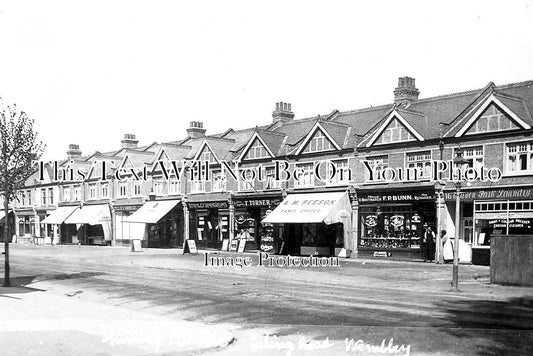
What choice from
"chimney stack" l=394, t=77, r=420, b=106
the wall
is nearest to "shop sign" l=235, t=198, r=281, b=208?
"chimney stack" l=394, t=77, r=420, b=106

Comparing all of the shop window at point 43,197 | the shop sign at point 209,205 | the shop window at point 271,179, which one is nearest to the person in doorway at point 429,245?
the shop window at point 271,179

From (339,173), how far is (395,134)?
454cm

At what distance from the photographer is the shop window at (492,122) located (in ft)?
91.5

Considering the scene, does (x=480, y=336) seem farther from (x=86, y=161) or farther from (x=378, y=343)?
(x=86, y=161)

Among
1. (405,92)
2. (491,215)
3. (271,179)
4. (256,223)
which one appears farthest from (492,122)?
(256,223)

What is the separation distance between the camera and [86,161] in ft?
201

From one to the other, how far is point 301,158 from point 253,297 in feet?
70.9

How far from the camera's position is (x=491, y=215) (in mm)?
28391

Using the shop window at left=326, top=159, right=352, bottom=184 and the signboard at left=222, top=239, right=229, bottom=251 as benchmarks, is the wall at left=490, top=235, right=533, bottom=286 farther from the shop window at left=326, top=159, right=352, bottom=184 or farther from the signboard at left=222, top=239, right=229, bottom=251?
the signboard at left=222, top=239, right=229, bottom=251

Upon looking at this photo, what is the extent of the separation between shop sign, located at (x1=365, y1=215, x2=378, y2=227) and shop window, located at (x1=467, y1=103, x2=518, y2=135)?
746 cm

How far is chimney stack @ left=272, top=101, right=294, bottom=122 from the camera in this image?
44.2 meters

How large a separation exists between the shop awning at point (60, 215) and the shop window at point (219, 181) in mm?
21139

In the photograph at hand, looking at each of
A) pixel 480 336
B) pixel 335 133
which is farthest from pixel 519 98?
→ pixel 480 336

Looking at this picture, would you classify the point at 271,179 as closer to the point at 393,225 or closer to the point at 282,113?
the point at 282,113
